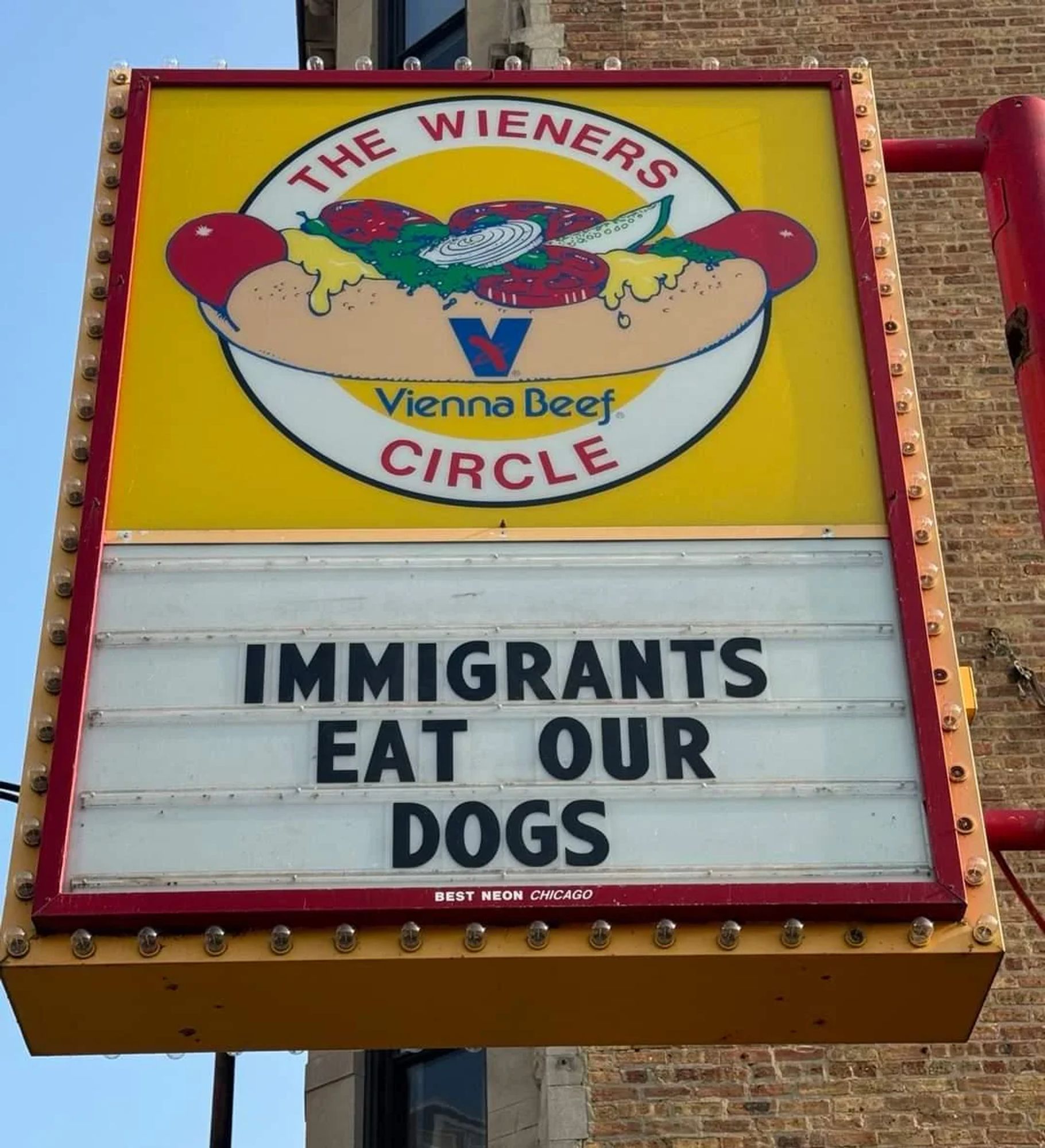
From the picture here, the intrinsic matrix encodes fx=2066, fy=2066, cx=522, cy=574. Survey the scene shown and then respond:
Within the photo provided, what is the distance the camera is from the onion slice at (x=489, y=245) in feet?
24.5

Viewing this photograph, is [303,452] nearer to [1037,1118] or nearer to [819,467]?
[819,467]

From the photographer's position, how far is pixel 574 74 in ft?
26.9

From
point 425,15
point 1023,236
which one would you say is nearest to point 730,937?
point 1023,236

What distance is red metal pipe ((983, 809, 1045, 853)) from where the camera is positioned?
6.17 metres

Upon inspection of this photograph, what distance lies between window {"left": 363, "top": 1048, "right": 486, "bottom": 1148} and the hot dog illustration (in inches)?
173

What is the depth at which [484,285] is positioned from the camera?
7359mm

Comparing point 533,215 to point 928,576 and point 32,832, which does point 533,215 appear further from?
point 32,832

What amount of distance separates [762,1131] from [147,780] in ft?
14.1

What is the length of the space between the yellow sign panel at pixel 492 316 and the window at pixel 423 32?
7244 mm

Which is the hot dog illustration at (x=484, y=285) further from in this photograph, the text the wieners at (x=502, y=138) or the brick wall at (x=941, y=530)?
the brick wall at (x=941, y=530)

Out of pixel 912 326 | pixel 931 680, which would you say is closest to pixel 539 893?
pixel 931 680

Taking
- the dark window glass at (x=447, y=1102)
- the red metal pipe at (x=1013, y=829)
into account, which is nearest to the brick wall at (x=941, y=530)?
the dark window glass at (x=447, y=1102)

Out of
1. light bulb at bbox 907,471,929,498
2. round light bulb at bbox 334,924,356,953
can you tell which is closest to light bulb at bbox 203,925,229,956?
round light bulb at bbox 334,924,356,953

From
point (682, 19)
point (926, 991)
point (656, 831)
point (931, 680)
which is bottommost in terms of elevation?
point (926, 991)
